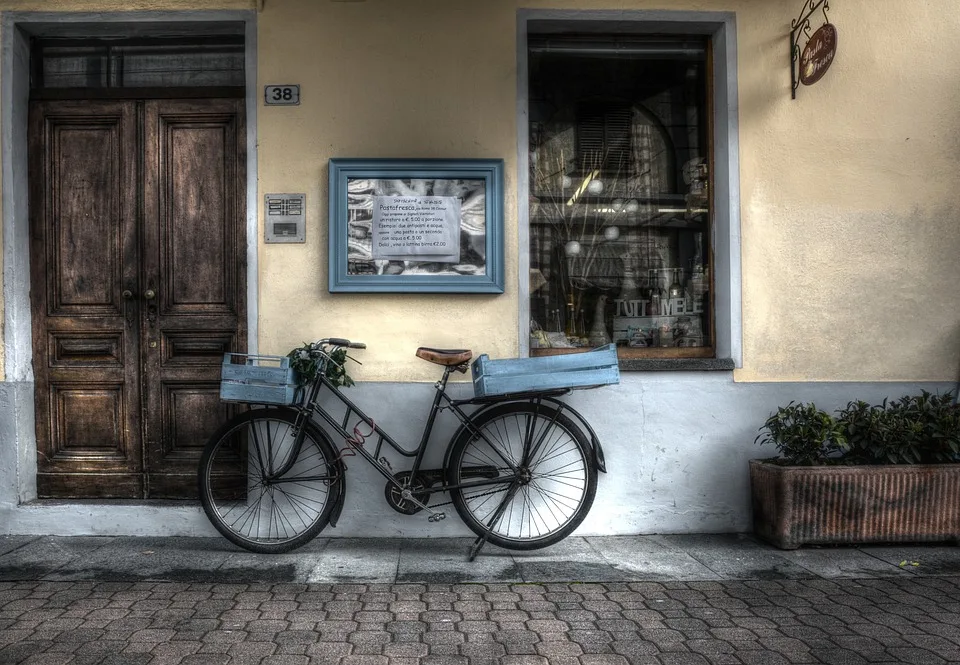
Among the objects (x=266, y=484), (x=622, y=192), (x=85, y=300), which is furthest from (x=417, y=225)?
(x=85, y=300)

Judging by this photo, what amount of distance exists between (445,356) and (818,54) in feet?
9.77

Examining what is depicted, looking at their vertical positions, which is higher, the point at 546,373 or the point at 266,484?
the point at 546,373

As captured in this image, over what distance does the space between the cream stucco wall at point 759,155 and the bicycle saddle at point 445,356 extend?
386 millimetres

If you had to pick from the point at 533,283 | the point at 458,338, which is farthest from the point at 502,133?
the point at 458,338

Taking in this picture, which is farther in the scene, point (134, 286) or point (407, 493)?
point (134, 286)

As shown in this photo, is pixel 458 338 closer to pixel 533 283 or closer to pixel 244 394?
pixel 533 283

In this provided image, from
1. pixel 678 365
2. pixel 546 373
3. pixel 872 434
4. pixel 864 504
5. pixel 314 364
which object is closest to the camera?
pixel 546 373

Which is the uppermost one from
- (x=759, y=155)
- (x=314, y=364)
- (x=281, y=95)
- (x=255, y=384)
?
(x=281, y=95)

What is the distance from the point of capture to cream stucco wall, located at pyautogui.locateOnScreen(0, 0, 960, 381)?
16.8 feet

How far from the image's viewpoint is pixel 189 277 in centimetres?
528

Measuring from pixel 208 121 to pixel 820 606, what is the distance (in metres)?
4.71

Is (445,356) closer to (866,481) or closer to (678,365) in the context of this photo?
(678,365)

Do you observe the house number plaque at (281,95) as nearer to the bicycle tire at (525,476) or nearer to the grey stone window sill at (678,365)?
the bicycle tire at (525,476)

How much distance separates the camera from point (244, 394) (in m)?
4.56
